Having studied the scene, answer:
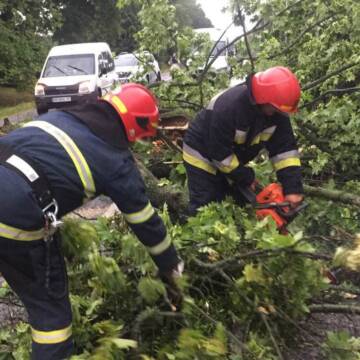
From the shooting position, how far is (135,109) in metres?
2.49

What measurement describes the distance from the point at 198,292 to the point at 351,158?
2280 millimetres

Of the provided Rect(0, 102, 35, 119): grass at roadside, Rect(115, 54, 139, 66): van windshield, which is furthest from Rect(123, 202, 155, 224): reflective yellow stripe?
Rect(115, 54, 139, 66): van windshield

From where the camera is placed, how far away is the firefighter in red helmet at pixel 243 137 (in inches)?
132

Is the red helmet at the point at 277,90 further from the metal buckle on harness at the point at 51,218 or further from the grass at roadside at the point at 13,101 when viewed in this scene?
the grass at roadside at the point at 13,101

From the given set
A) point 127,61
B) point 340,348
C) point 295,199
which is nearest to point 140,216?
point 340,348

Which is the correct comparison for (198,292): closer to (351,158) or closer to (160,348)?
(160,348)

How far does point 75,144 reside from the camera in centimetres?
233

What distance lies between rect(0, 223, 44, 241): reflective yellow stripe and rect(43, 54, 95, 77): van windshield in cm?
1219

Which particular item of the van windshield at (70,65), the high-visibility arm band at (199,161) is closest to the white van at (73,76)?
the van windshield at (70,65)

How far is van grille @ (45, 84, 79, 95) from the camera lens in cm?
1334

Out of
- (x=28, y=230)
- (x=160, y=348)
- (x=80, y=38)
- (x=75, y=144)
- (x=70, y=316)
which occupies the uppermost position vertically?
(x=80, y=38)

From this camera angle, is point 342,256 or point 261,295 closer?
point 342,256

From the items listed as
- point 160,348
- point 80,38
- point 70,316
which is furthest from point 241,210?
point 80,38

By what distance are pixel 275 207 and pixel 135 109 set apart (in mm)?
1362
